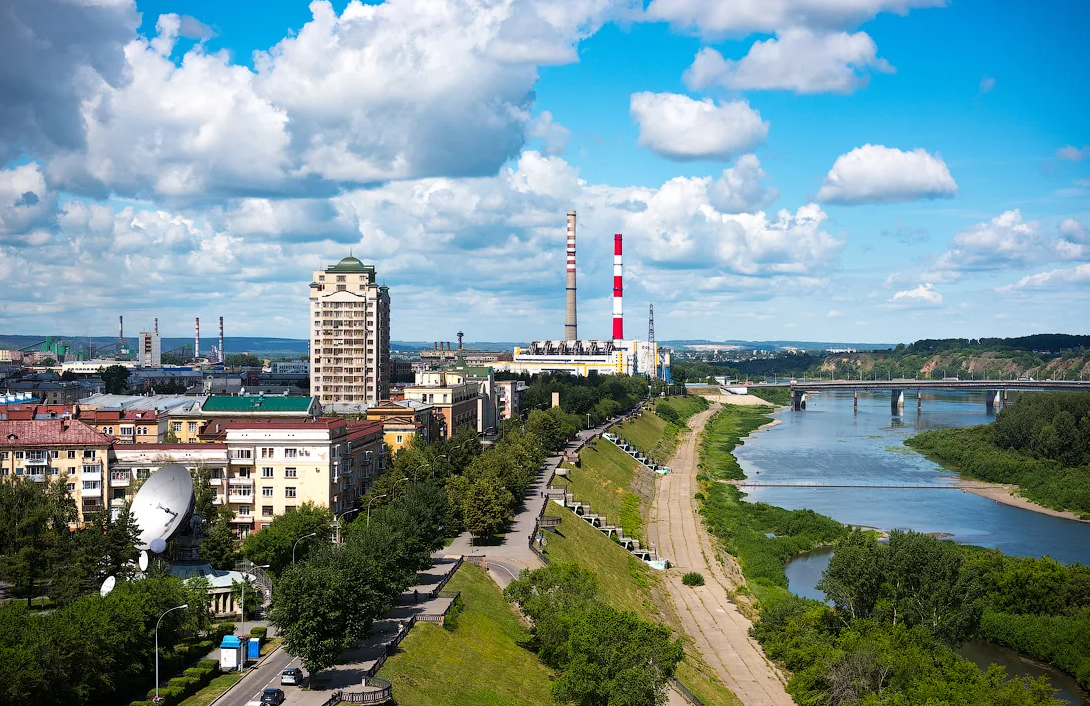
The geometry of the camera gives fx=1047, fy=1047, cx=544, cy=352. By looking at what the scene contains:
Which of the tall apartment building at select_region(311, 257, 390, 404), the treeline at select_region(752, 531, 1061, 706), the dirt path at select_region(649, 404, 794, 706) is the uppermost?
the tall apartment building at select_region(311, 257, 390, 404)

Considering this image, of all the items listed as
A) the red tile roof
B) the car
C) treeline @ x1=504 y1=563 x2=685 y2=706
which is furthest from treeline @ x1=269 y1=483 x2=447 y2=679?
the red tile roof

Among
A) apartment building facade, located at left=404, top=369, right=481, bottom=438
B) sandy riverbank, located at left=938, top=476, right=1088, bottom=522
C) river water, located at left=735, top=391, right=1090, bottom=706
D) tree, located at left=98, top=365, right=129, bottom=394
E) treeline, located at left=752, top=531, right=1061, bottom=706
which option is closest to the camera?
treeline, located at left=752, top=531, right=1061, bottom=706

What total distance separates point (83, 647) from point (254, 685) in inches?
231

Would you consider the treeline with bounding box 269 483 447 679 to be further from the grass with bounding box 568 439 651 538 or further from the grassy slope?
the grass with bounding box 568 439 651 538

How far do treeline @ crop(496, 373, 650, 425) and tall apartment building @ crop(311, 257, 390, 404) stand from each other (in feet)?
112

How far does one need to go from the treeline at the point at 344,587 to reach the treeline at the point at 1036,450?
69.4 meters

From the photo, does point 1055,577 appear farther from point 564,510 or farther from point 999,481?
point 999,481

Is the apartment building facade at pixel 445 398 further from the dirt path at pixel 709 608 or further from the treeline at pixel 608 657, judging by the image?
the treeline at pixel 608 657

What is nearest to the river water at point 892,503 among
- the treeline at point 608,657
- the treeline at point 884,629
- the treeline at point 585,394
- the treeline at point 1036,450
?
the treeline at point 1036,450

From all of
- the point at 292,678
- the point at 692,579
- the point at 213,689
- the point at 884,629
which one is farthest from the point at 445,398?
the point at 213,689

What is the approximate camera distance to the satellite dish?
4534 cm

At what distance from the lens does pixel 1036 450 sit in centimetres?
11669

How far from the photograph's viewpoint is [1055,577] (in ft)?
182

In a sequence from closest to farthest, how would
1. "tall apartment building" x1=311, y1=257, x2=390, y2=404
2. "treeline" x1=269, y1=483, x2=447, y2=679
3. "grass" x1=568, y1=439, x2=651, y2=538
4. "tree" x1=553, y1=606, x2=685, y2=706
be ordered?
"treeline" x1=269, y1=483, x2=447, y2=679 → "tree" x1=553, y1=606, x2=685, y2=706 → "grass" x1=568, y1=439, x2=651, y2=538 → "tall apartment building" x1=311, y1=257, x2=390, y2=404
